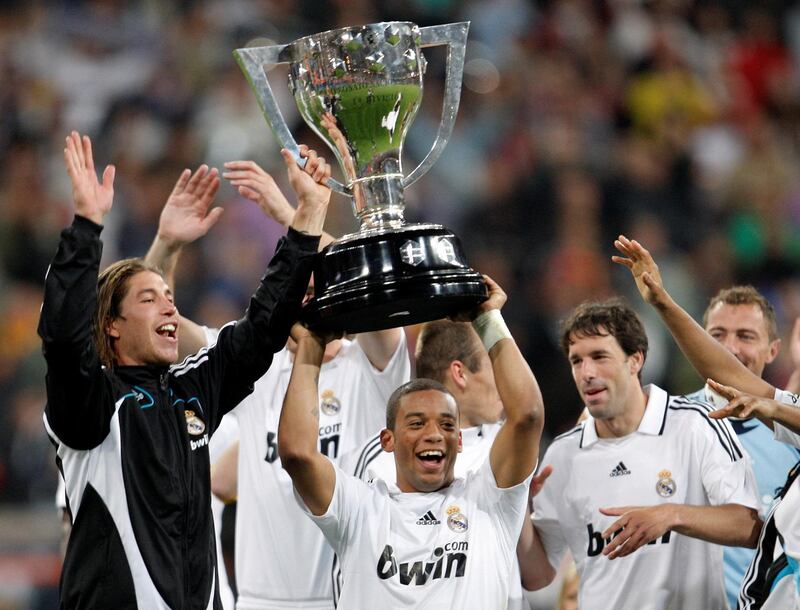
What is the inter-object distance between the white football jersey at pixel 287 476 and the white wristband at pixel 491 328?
92cm

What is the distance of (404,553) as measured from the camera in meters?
3.60

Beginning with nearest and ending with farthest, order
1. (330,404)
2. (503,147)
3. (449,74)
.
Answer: (449,74) < (330,404) < (503,147)

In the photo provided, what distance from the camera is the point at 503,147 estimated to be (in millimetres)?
9352

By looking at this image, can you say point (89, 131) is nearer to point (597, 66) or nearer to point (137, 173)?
point (137, 173)

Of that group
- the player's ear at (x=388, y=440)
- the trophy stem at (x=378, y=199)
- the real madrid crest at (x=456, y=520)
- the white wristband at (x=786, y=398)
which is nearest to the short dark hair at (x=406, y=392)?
the player's ear at (x=388, y=440)

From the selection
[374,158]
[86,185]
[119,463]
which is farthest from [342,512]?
[86,185]

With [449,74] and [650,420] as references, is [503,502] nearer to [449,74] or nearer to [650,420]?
[650,420]

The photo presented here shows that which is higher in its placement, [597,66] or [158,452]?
[597,66]

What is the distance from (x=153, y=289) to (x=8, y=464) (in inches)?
152

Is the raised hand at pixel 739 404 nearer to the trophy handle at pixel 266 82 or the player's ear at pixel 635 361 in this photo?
the player's ear at pixel 635 361

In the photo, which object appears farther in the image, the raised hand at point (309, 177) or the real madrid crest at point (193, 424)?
the raised hand at point (309, 177)

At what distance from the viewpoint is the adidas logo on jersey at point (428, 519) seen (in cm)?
365

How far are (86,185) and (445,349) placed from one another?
5.19 feet

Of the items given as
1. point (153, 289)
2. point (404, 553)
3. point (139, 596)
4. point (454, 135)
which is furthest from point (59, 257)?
point (454, 135)
